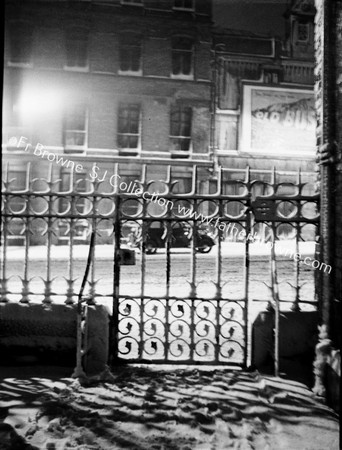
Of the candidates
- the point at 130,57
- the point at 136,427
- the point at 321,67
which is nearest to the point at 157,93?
the point at 130,57

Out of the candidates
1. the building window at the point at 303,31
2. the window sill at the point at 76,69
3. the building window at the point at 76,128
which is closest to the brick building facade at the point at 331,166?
the building window at the point at 76,128

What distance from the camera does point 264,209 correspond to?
4234 mm

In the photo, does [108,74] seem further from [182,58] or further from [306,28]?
[306,28]

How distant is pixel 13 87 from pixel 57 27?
14.0ft

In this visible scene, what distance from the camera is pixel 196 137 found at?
21.3 meters

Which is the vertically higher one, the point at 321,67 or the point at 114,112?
the point at 114,112

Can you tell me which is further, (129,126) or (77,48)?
(129,126)

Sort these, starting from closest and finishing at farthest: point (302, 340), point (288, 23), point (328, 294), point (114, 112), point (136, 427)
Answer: point (136, 427) → point (328, 294) → point (302, 340) → point (114, 112) → point (288, 23)

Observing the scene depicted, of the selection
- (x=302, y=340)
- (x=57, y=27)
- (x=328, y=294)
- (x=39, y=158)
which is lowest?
(x=302, y=340)

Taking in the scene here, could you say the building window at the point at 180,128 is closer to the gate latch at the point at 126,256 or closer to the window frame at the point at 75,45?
the window frame at the point at 75,45

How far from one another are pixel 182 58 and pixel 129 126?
5.29 m

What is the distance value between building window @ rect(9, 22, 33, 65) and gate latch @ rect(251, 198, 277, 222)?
20542mm

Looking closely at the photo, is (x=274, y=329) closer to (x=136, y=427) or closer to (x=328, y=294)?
(x=328, y=294)

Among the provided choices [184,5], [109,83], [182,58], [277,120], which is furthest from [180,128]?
[184,5]
